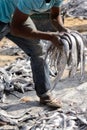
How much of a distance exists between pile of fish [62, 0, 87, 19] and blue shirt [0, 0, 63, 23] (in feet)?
23.4

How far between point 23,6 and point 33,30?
15.1 inches

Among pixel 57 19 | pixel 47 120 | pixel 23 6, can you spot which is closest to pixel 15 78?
pixel 47 120

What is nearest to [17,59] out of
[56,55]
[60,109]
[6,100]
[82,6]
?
[6,100]

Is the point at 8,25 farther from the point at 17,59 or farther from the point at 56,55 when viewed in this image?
the point at 17,59

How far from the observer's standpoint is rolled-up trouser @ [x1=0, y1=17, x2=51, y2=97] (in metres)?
5.30

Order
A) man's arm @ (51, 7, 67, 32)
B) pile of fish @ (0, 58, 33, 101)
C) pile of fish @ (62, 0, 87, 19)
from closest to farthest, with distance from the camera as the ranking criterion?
man's arm @ (51, 7, 67, 32) → pile of fish @ (0, 58, 33, 101) → pile of fish @ (62, 0, 87, 19)

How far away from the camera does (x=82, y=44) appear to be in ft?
14.6

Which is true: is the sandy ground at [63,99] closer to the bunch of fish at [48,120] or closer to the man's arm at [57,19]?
the bunch of fish at [48,120]

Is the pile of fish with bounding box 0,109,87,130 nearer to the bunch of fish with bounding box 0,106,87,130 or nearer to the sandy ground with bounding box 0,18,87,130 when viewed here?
the bunch of fish with bounding box 0,106,87,130

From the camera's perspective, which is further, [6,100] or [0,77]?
[0,77]

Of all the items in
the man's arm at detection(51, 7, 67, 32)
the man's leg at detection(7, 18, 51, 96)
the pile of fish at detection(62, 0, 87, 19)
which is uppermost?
the man's arm at detection(51, 7, 67, 32)

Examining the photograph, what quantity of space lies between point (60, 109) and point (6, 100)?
99 cm

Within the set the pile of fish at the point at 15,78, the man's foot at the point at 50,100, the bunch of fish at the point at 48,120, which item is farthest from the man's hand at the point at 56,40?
the pile of fish at the point at 15,78

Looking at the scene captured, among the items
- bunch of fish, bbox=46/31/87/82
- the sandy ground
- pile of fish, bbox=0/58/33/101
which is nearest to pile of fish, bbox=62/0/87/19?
pile of fish, bbox=0/58/33/101
